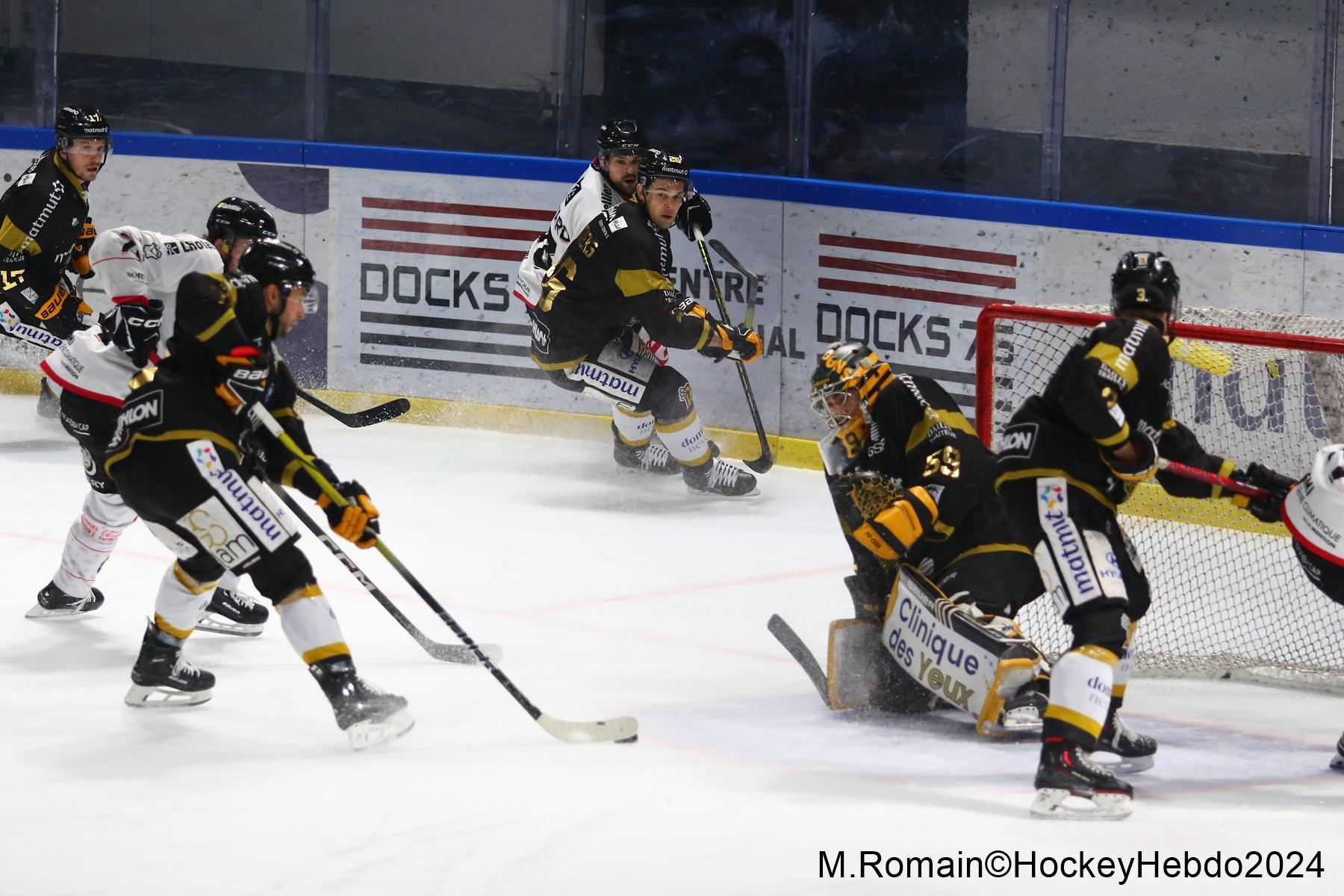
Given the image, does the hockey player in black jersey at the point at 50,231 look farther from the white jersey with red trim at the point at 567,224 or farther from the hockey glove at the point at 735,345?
the hockey glove at the point at 735,345

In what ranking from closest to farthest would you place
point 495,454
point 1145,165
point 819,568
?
point 819,568 < point 1145,165 < point 495,454

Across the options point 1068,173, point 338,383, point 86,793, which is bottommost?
point 86,793

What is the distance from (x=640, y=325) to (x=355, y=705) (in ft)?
10.5

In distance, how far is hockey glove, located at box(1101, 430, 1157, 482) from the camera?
374 cm

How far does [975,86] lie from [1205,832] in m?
4.22

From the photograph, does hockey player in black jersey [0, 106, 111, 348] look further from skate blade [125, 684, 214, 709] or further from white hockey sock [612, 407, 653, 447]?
skate blade [125, 684, 214, 709]

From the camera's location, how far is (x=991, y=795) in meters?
3.75

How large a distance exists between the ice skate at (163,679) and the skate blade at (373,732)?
51 cm

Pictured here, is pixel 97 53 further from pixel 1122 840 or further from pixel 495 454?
pixel 1122 840

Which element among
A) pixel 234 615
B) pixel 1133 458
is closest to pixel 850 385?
pixel 1133 458

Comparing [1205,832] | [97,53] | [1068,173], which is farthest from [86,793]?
[97,53]

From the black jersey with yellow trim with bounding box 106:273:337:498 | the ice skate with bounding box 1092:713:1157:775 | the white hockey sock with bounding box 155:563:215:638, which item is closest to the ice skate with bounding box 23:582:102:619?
the white hockey sock with bounding box 155:563:215:638

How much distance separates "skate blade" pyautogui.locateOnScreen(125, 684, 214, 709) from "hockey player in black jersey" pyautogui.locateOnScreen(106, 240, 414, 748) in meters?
0.40

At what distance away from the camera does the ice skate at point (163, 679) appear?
14.2ft
